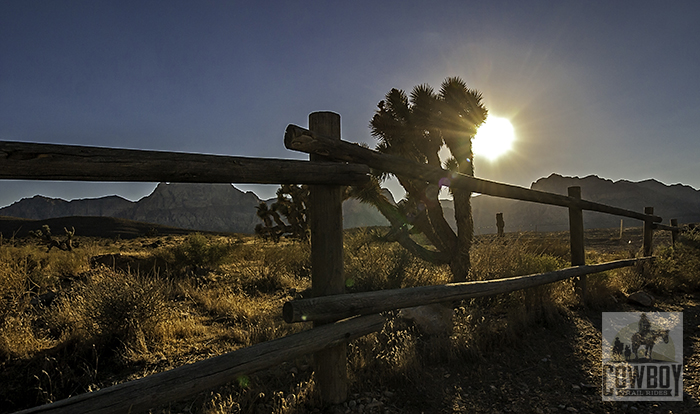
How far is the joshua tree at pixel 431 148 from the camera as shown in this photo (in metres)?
8.02

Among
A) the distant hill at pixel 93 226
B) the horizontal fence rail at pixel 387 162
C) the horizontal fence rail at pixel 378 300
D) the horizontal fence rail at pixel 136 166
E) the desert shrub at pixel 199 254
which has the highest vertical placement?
the horizontal fence rail at pixel 387 162

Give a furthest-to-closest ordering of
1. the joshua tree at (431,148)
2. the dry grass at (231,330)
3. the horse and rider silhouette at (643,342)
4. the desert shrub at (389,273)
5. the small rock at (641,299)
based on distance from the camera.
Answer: the joshua tree at (431,148) → the desert shrub at (389,273) → the small rock at (641,299) → the horse and rider silhouette at (643,342) → the dry grass at (231,330)

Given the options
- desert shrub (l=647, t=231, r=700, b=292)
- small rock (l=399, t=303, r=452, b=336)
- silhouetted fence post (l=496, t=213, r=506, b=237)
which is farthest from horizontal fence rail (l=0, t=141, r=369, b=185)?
silhouetted fence post (l=496, t=213, r=506, b=237)

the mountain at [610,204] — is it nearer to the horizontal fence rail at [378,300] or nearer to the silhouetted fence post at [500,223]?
the silhouetted fence post at [500,223]

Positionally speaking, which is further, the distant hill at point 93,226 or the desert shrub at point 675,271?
the distant hill at point 93,226

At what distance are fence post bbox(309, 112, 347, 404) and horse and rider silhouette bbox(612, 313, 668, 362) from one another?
10.3 ft

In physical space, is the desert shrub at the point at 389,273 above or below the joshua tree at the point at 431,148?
below

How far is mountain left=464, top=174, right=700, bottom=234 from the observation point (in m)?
91.0

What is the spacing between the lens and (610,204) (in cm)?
10800

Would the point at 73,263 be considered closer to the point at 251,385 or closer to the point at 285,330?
the point at 285,330

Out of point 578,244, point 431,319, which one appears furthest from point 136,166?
point 578,244

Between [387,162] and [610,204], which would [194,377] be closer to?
[387,162]

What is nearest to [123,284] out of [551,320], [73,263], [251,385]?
[251,385]

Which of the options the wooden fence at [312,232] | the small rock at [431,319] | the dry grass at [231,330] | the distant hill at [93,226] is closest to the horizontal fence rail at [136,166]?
the wooden fence at [312,232]
